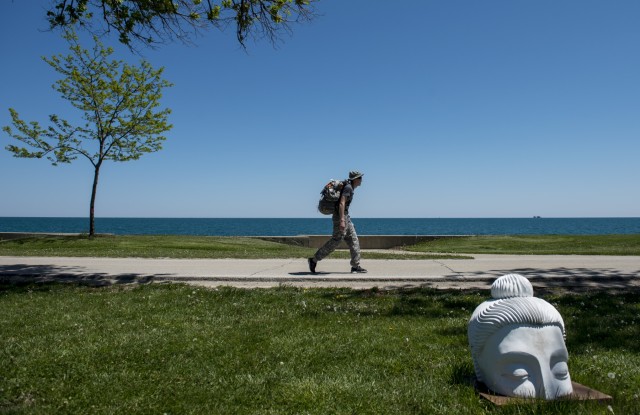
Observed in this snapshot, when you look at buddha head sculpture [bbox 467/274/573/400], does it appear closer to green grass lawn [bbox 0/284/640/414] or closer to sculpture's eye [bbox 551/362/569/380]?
sculpture's eye [bbox 551/362/569/380]

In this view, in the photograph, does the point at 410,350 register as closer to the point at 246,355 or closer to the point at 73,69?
the point at 246,355

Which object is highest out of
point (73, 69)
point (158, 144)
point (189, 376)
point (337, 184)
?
point (73, 69)

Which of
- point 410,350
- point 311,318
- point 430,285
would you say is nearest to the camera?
point 410,350

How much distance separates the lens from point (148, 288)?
29.6 feet

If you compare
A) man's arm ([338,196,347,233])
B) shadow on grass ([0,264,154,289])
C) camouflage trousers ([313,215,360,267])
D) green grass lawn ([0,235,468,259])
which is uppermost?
man's arm ([338,196,347,233])

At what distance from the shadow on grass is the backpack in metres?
3.72

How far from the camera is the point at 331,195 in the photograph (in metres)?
10.4

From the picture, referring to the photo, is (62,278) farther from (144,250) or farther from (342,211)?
(144,250)

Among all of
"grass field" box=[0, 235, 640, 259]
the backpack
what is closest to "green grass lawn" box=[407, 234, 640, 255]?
"grass field" box=[0, 235, 640, 259]

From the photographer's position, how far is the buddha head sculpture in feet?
11.7

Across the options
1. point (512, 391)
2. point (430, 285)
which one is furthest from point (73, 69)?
point (512, 391)

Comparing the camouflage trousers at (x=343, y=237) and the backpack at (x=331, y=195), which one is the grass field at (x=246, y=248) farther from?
the backpack at (x=331, y=195)

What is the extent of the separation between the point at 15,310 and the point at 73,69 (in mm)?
21537

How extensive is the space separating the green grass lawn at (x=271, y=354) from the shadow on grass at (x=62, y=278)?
64.9 inches
